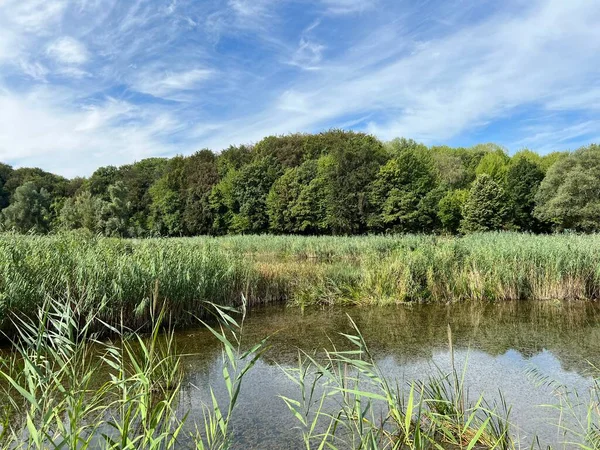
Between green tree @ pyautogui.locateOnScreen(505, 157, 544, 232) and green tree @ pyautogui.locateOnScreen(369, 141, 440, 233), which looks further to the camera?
green tree @ pyautogui.locateOnScreen(505, 157, 544, 232)

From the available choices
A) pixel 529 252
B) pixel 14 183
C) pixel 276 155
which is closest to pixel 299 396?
pixel 529 252

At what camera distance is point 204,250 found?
27.7ft

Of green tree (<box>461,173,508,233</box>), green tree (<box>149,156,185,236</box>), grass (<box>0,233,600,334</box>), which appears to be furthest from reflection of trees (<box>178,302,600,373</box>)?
green tree (<box>149,156,185,236</box>)

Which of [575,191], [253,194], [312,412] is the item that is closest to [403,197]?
[575,191]

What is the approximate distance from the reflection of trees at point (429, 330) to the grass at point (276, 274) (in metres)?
0.46

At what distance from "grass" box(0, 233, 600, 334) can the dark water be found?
0.51m

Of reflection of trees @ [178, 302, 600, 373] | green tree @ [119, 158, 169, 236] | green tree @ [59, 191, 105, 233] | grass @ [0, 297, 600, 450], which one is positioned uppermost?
green tree @ [119, 158, 169, 236]

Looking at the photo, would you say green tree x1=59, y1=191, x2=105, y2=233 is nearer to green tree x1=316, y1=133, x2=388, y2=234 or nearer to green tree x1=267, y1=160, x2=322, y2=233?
green tree x1=267, y1=160, x2=322, y2=233

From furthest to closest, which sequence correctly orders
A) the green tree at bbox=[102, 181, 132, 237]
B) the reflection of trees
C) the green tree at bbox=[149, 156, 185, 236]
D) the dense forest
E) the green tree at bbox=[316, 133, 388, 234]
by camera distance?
the green tree at bbox=[149, 156, 185, 236]
the green tree at bbox=[316, 133, 388, 234]
the dense forest
the green tree at bbox=[102, 181, 132, 237]
the reflection of trees

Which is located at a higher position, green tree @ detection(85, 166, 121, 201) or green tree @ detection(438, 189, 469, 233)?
green tree @ detection(85, 166, 121, 201)

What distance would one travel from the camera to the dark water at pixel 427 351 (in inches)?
136

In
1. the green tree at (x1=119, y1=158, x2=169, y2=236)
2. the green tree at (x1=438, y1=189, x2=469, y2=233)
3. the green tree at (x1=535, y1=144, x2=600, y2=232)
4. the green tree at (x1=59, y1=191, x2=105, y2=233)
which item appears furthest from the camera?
the green tree at (x1=119, y1=158, x2=169, y2=236)

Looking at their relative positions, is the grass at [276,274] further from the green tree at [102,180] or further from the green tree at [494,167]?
the green tree at [102,180]

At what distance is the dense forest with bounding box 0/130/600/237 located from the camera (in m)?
27.4
